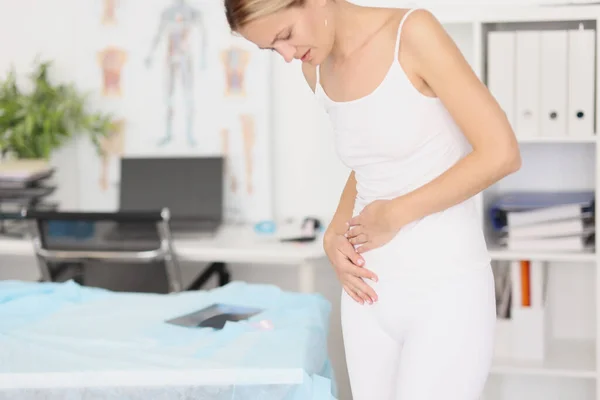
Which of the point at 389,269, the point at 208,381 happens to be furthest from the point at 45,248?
the point at 389,269

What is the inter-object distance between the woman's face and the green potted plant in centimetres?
188

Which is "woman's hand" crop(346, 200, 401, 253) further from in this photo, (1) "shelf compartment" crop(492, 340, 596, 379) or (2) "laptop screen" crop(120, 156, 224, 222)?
(2) "laptop screen" crop(120, 156, 224, 222)

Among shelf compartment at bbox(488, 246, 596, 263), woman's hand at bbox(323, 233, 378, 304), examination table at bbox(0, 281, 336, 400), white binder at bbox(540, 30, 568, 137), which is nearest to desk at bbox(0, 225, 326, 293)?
examination table at bbox(0, 281, 336, 400)

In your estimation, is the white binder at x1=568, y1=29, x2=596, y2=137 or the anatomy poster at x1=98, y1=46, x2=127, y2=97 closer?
the white binder at x1=568, y1=29, x2=596, y2=137

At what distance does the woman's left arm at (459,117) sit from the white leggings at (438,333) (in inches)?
5.5

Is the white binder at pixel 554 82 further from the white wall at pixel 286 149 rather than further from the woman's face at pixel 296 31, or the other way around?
the woman's face at pixel 296 31

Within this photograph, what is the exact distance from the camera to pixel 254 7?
137cm

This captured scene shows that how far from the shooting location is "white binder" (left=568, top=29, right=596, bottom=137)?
2.61 meters

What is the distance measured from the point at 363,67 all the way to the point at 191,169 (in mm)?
1774

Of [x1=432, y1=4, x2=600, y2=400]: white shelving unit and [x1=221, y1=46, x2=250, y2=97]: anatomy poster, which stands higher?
[x1=221, y1=46, x2=250, y2=97]: anatomy poster

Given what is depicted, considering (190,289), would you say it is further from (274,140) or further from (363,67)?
(363,67)

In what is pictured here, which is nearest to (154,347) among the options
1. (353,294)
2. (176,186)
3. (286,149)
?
(353,294)

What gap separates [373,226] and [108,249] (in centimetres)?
140

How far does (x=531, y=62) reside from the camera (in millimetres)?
2643
